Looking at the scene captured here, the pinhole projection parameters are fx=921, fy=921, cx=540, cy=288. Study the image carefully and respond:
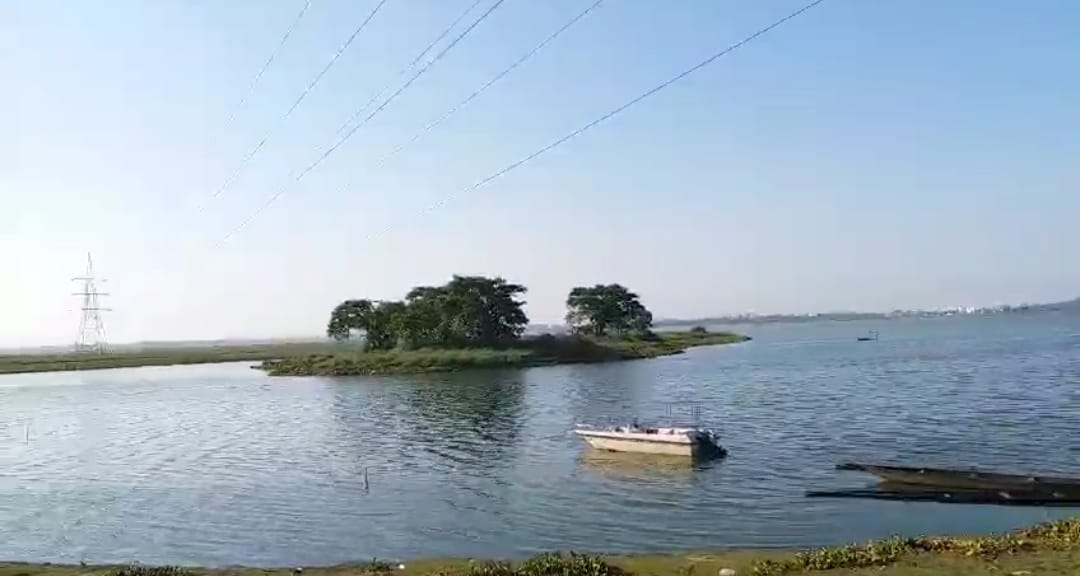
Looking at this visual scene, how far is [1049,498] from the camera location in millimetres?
26719

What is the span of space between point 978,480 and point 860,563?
13956 millimetres

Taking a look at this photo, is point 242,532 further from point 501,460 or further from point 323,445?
point 323,445

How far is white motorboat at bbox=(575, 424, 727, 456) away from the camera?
39.0 m

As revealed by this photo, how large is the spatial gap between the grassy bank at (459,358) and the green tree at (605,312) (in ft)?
95.3

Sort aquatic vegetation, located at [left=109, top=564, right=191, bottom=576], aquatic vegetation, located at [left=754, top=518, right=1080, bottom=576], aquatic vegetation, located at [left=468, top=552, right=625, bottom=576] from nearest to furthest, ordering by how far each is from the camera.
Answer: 1. aquatic vegetation, located at [left=754, top=518, right=1080, bottom=576]
2. aquatic vegetation, located at [left=468, top=552, right=625, bottom=576]
3. aquatic vegetation, located at [left=109, top=564, right=191, bottom=576]

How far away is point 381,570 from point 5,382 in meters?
131

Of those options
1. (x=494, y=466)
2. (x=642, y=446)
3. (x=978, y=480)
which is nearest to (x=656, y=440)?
(x=642, y=446)

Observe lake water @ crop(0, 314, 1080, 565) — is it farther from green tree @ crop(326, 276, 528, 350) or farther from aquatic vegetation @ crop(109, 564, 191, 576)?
green tree @ crop(326, 276, 528, 350)

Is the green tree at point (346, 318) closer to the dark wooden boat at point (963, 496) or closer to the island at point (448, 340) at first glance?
the island at point (448, 340)

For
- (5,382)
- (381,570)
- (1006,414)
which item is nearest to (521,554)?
(381,570)

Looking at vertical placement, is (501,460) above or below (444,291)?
below

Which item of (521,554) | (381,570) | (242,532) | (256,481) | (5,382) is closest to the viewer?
(381,570)

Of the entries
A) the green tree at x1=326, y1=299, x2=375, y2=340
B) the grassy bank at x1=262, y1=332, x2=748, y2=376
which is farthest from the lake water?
the green tree at x1=326, y1=299, x2=375, y2=340

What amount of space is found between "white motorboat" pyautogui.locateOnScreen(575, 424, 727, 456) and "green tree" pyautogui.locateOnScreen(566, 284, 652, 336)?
441 feet
